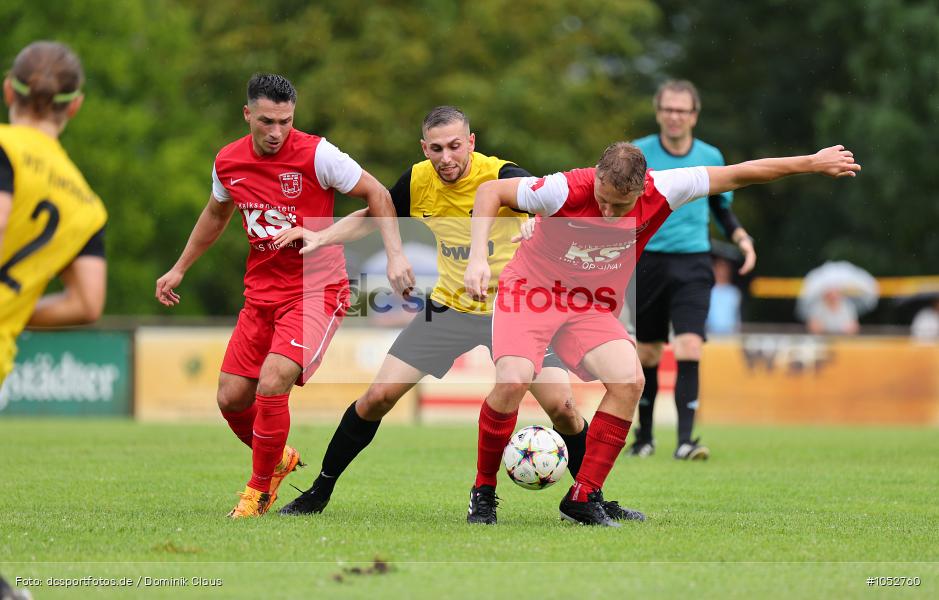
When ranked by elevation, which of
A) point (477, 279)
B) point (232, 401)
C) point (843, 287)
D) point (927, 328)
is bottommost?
point (927, 328)

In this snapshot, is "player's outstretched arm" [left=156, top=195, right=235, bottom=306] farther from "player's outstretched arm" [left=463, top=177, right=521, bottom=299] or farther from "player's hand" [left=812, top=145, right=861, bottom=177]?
"player's hand" [left=812, top=145, right=861, bottom=177]

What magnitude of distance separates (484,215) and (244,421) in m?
2.15

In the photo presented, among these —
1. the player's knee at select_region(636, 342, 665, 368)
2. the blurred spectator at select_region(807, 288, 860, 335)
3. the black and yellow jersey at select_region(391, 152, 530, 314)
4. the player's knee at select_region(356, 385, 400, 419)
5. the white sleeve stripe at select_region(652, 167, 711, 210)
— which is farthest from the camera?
the blurred spectator at select_region(807, 288, 860, 335)

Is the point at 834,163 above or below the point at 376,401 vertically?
above

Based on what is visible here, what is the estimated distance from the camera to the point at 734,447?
12656mm

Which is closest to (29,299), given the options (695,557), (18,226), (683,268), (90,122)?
(18,226)

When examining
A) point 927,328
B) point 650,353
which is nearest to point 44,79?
point 650,353

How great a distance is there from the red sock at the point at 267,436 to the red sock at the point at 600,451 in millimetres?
1639

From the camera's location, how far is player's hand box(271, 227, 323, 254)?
A: 7543 millimetres

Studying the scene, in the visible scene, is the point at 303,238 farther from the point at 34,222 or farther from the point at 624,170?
the point at 34,222

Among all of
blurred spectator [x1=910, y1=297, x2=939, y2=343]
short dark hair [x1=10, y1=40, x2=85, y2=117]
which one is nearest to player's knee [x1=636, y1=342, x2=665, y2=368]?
short dark hair [x1=10, y1=40, x2=85, y2=117]

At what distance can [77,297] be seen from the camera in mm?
5691

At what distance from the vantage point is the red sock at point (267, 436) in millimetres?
7500

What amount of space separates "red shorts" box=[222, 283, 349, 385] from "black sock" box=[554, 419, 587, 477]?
1.49m
